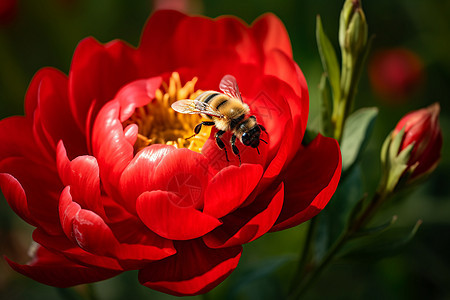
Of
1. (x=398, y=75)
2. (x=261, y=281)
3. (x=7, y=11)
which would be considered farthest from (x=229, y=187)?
(x=7, y=11)

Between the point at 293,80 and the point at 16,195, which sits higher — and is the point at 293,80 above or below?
above

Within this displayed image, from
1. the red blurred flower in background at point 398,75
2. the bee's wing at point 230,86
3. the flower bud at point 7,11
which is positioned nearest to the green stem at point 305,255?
the bee's wing at point 230,86

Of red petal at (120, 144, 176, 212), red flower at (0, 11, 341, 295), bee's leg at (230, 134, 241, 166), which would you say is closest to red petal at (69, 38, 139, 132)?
red flower at (0, 11, 341, 295)

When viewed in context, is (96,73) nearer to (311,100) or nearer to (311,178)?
(311,178)

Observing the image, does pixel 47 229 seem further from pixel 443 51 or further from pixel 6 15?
pixel 443 51

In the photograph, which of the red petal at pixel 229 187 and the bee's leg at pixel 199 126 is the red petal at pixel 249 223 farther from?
the bee's leg at pixel 199 126

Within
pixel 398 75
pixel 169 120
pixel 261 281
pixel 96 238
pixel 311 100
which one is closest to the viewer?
pixel 96 238

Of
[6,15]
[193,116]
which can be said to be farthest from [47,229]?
[6,15]
